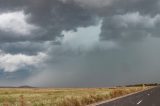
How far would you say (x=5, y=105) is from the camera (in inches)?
712

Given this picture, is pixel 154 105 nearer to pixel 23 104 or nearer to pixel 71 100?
pixel 71 100

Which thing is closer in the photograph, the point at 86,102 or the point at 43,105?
the point at 43,105

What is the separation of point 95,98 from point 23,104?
1253 centimetres

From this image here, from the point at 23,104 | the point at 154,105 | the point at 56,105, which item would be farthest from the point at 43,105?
the point at 154,105

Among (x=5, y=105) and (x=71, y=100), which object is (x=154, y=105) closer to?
(x=71, y=100)

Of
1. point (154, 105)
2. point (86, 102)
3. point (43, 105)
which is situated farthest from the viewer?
point (86, 102)

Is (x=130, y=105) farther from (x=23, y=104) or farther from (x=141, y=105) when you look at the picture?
(x=23, y=104)

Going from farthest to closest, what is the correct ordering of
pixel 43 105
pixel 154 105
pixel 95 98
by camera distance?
pixel 95 98
pixel 43 105
pixel 154 105

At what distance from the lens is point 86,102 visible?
27.2 meters

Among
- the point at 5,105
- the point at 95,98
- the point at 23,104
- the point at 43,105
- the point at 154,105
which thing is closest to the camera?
the point at 5,105

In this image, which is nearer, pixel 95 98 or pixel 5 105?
pixel 5 105

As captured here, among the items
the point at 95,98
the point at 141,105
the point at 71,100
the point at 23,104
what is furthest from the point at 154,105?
the point at 95,98

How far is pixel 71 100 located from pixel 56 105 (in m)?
2.20

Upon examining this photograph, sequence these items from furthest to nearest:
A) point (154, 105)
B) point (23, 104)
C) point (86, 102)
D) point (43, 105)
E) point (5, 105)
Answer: point (86, 102) < point (43, 105) < point (154, 105) < point (23, 104) < point (5, 105)
